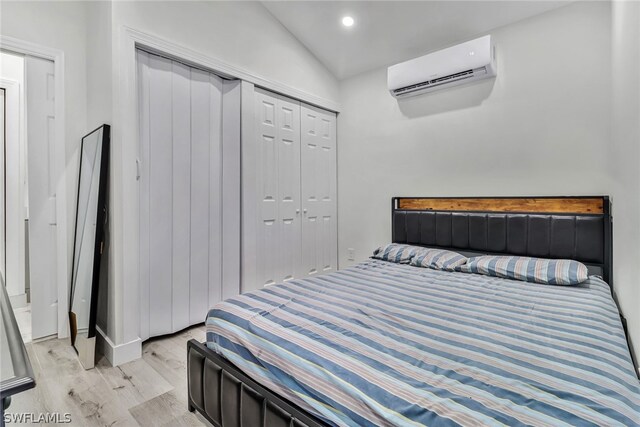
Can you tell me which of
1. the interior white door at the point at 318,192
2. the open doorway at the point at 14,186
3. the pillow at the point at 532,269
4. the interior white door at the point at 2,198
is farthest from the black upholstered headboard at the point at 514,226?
the interior white door at the point at 2,198

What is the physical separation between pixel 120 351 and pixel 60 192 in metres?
1.41

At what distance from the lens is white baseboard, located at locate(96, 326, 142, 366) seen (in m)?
2.24

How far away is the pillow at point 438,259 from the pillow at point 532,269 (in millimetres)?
86

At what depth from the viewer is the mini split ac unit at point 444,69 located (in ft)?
9.27

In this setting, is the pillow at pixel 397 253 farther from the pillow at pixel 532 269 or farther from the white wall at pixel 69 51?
the white wall at pixel 69 51

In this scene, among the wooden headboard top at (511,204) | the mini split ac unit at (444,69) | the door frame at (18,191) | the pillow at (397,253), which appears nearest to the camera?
the wooden headboard top at (511,204)

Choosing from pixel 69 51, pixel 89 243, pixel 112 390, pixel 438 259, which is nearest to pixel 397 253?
pixel 438 259

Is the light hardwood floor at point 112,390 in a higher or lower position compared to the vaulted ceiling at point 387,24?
lower

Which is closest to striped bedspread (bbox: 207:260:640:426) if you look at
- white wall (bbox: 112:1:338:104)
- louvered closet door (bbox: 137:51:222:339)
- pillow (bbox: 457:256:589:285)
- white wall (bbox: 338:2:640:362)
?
pillow (bbox: 457:256:589:285)

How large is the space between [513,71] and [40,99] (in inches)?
156

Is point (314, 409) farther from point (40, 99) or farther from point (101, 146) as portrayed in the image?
point (40, 99)

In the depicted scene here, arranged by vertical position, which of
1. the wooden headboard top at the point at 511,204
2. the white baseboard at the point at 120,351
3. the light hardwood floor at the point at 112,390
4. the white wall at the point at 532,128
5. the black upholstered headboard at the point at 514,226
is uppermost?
the white wall at the point at 532,128

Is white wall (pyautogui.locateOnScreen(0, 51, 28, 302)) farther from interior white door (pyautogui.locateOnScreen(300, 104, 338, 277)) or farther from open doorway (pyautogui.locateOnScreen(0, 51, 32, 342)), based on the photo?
interior white door (pyautogui.locateOnScreen(300, 104, 338, 277))

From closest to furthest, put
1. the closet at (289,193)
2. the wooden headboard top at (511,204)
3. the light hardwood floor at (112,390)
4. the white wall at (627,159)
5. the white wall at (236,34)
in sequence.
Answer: the white wall at (627,159)
the light hardwood floor at (112,390)
the white wall at (236,34)
the wooden headboard top at (511,204)
the closet at (289,193)
